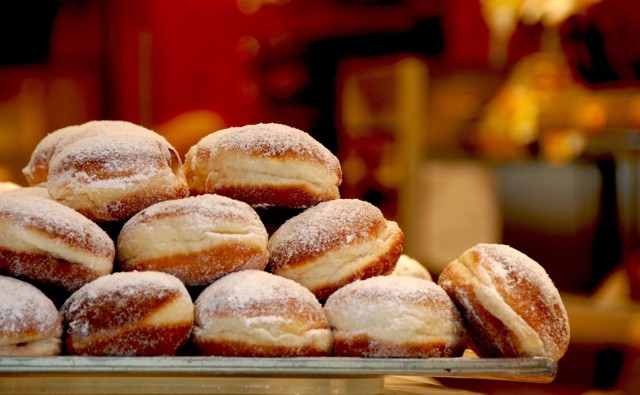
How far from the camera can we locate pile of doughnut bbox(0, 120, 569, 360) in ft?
3.04

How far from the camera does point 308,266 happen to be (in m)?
1.06

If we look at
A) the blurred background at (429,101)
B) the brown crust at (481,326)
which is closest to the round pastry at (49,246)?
the brown crust at (481,326)

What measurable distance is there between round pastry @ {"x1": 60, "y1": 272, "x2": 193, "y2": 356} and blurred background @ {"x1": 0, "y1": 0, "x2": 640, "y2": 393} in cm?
191

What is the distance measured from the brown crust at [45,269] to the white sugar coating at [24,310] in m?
0.03

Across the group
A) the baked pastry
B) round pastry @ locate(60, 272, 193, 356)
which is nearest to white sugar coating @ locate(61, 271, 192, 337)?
round pastry @ locate(60, 272, 193, 356)

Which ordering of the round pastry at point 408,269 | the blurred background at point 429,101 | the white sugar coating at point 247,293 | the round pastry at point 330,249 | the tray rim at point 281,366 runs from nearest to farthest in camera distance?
the tray rim at point 281,366 → the white sugar coating at point 247,293 → the round pastry at point 330,249 → the round pastry at point 408,269 → the blurred background at point 429,101

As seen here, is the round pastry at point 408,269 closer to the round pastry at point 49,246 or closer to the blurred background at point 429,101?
the round pastry at point 49,246

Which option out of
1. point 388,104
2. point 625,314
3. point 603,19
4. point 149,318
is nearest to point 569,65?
point 603,19

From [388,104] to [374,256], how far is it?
3225 millimetres

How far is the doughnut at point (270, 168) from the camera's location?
114 centimetres

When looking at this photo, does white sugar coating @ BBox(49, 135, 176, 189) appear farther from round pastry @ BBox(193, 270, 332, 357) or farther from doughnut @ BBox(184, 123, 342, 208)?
round pastry @ BBox(193, 270, 332, 357)

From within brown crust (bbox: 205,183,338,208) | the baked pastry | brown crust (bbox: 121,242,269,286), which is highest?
the baked pastry

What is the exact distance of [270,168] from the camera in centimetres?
113

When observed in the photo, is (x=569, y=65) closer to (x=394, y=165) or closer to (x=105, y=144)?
(x=394, y=165)
